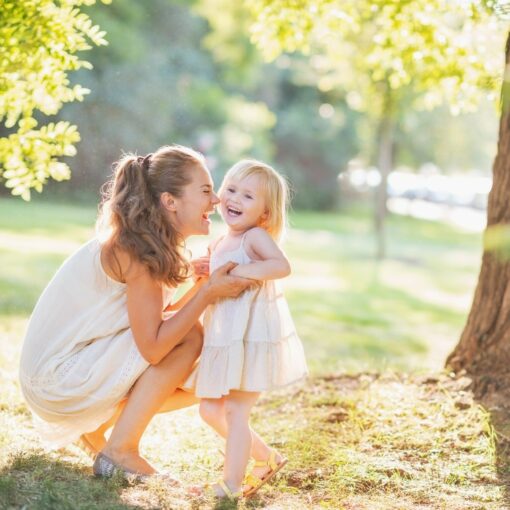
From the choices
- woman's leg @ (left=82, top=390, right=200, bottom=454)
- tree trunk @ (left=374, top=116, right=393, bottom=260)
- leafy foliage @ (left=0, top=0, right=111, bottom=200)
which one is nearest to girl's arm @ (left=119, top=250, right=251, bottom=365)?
woman's leg @ (left=82, top=390, right=200, bottom=454)

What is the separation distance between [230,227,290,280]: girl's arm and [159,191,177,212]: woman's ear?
0.32 meters

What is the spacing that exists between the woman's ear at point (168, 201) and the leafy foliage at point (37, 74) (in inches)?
32.5

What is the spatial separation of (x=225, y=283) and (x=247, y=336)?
0.72ft

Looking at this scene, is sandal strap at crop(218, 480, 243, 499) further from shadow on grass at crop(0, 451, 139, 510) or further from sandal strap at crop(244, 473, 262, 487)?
shadow on grass at crop(0, 451, 139, 510)

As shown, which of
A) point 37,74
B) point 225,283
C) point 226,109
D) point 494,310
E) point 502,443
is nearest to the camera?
point 225,283

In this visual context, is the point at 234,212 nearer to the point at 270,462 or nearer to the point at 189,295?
the point at 189,295

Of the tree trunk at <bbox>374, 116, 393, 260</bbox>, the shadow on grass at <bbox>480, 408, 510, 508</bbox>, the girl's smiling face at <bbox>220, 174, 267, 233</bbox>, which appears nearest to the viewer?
the girl's smiling face at <bbox>220, 174, 267, 233</bbox>

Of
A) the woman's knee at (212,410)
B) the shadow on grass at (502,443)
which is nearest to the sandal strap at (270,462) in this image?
the woman's knee at (212,410)

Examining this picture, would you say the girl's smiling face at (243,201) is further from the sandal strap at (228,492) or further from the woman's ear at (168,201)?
the sandal strap at (228,492)

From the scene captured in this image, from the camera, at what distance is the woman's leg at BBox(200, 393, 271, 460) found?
10.5 feet

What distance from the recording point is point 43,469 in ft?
10.4

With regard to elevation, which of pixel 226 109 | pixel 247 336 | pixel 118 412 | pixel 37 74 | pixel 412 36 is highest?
pixel 226 109

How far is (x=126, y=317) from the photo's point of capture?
129 inches

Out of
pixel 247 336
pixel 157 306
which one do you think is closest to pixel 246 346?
pixel 247 336
